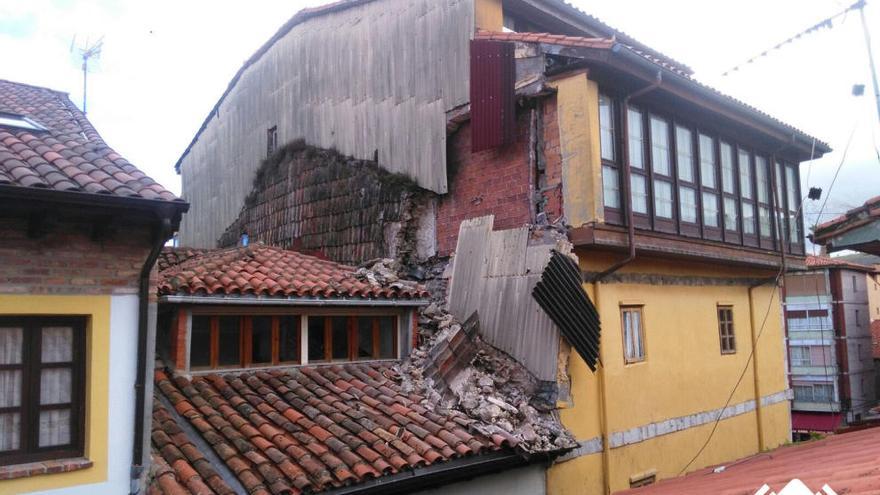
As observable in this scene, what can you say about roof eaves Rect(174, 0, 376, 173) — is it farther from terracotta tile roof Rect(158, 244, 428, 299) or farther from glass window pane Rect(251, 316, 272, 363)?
glass window pane Rect(251, 316, 272, 363)

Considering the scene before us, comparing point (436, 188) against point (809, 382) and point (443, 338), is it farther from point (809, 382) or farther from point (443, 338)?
point (809, 382)

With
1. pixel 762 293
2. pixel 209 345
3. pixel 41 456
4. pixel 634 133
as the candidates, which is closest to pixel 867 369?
pixel 762 293

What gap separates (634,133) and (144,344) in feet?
26.4

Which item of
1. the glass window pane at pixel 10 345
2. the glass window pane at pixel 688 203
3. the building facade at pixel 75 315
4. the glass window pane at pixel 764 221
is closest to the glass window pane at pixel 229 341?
the building facade at pixel 75 315

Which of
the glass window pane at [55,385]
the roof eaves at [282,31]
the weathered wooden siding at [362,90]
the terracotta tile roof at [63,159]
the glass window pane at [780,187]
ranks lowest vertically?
the glass window pane at [55,385]

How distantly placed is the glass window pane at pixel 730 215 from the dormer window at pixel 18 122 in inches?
456

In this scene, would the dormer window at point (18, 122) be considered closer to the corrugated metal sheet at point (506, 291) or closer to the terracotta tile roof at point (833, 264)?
the corrugated metal sheet at point (506, 291)

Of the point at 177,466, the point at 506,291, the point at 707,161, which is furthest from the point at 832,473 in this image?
the point at 707,161

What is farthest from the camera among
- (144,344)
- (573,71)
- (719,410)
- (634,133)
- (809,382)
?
(809,382)

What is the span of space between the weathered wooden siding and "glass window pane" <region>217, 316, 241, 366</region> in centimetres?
458

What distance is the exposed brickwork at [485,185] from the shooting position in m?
10.5

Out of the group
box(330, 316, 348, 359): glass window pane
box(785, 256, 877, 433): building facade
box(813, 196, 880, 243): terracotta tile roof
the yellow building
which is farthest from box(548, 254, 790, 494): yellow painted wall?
box(785, 256, 877, 433): building facade

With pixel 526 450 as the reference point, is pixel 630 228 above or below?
above

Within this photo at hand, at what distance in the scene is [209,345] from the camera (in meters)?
8.61
